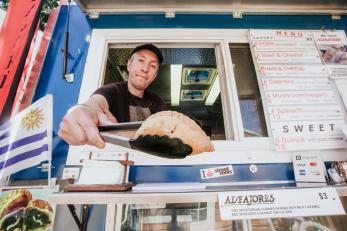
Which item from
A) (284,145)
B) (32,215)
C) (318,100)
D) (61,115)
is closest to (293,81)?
(318,100)

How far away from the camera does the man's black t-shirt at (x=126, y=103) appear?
2334 mm

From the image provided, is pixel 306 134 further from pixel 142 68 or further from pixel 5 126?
pixel 5 126

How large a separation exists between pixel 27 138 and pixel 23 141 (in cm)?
4

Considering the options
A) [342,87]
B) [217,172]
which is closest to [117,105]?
[217,172]

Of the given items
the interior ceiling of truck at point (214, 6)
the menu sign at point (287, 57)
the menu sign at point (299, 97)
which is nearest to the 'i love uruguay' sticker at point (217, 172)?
the menu sign at point (299, 97)

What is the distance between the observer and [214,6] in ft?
9.73

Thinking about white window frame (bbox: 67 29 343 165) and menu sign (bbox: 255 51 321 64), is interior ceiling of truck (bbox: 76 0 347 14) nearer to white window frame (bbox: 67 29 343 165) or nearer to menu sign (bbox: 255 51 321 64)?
white window frame (bbox: 67 29 343 165)

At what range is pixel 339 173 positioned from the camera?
6.92 feet

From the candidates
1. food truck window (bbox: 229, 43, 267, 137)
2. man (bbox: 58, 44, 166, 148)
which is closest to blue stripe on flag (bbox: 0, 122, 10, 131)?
man (bbox: 58, 44, 166, 148)

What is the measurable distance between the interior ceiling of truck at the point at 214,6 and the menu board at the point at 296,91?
0.37 meters

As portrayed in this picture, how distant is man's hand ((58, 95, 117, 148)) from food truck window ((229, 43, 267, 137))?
4.43 ft

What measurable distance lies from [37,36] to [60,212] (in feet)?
6.75

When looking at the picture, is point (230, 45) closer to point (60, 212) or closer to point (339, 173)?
point (339, 173)

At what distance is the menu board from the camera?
2.28m
